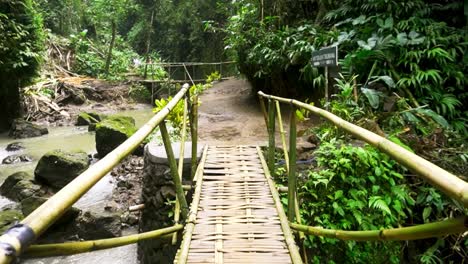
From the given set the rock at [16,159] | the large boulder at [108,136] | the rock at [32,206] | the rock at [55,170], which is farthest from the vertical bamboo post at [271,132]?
the rock at [16,159]

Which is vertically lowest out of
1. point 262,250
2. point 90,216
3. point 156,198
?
point 90,216

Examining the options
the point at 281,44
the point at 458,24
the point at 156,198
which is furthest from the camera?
the point at 281,44

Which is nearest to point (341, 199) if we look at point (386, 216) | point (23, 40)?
point (386, 216)

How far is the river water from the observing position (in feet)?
18.8

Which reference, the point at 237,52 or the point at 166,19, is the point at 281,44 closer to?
the point at 237,52

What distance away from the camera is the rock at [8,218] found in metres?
5.59

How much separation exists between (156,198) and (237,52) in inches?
218

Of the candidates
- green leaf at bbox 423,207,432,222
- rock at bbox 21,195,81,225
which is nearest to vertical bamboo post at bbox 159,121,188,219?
green leaf at bbox 423,207,432,222

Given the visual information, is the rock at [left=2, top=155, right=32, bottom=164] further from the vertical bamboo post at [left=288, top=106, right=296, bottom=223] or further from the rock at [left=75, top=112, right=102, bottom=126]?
the vertical bamboo post at [left=288, top=106, right=296, bottom=223]

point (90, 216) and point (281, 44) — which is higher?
point (281, 44)

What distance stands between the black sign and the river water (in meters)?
3.80

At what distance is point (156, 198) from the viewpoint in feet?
15.6

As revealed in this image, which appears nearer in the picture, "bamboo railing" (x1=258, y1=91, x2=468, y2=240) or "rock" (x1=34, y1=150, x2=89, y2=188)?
"bamboo railing" (x1=258, y1=91, x2=468, y2=240)

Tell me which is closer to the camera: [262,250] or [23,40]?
[262,250]
